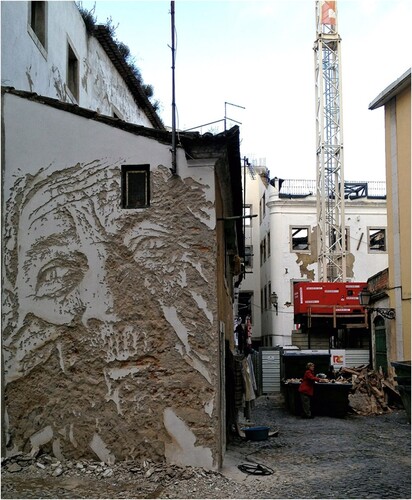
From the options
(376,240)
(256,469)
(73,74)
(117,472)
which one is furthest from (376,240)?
(117,472)

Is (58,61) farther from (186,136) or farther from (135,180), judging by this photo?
(186,136)

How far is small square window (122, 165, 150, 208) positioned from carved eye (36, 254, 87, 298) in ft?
3.38

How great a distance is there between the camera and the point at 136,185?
9.04m

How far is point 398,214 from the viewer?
61.6ft

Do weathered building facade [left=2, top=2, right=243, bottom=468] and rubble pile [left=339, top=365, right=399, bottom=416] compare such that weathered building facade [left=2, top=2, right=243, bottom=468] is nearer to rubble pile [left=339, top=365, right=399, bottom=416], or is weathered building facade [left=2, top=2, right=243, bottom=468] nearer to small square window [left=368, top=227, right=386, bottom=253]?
rubble pile [left=339, top=365, right=399, bottom=416]

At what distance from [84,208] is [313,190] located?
27847 millimetres

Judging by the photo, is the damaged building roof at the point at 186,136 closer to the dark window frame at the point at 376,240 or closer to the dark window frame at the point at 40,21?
the dark window frame at the point at 40,21

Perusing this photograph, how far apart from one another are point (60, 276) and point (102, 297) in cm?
66

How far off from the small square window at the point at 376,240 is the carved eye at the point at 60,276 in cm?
2729

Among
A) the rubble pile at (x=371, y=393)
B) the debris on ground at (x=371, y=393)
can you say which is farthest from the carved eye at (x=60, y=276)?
the rubble pile at (x=371, y=393)

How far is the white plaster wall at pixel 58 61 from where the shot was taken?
10.9 metres

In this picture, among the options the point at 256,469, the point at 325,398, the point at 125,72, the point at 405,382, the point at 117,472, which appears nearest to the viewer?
the point at 117,472

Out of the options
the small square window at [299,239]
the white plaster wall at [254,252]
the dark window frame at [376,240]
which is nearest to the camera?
the dark window frame at [376,240]

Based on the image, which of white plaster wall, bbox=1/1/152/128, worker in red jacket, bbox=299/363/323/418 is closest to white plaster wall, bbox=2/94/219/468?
white plaster wall, bbox=1/1/152/128
